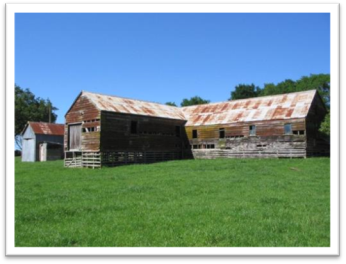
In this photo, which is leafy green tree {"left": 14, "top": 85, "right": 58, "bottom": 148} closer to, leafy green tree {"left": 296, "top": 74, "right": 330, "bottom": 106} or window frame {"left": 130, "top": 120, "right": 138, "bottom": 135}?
window frame {"left": 130, "top": 120, "right": 138, "bottom": 135}

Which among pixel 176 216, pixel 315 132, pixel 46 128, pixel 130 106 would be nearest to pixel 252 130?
pixel 315 132

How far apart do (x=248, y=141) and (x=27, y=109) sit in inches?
2062

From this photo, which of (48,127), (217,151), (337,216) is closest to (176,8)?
(337,216)

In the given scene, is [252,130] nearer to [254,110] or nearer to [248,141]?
[248,141]

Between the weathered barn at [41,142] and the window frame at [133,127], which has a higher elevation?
the window frame at [133,127]

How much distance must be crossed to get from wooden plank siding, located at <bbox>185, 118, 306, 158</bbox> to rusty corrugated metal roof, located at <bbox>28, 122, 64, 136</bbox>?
64.7 ft

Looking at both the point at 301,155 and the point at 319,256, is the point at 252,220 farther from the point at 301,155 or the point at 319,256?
the point at 301,155

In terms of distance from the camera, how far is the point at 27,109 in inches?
2778

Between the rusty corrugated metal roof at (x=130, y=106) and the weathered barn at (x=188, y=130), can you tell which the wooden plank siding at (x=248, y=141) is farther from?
the rusty corrugated metal roof at (x=130, y=106)

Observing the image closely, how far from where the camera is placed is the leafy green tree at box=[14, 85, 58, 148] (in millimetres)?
68688

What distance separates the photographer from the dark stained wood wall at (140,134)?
104ft

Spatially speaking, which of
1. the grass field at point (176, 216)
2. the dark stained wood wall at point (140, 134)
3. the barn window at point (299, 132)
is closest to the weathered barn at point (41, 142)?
the dark stained wood wall at point (140, 134)

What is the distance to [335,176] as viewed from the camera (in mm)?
5238
